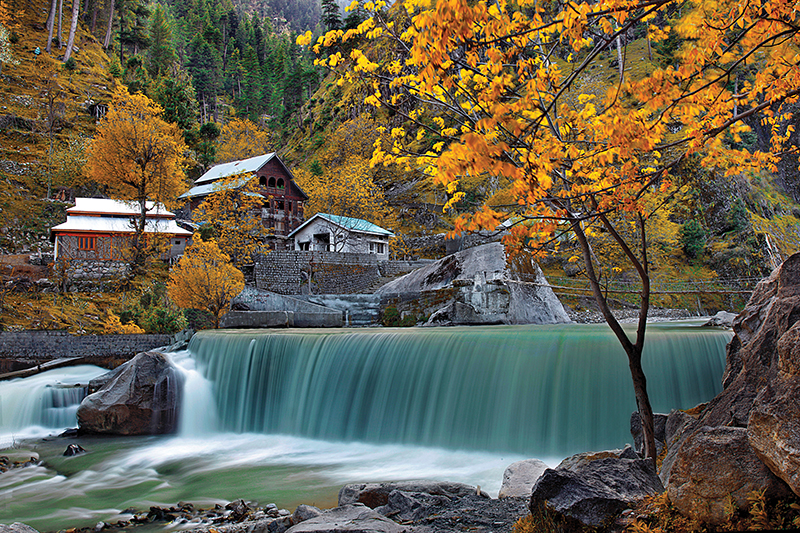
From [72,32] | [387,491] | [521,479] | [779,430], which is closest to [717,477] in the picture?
[779,430]

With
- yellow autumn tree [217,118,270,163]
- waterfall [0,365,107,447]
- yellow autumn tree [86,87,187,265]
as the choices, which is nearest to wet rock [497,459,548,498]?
waterfall [0,365,107,447]

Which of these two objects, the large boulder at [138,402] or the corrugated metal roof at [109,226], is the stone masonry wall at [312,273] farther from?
the large boulder at [138,402]

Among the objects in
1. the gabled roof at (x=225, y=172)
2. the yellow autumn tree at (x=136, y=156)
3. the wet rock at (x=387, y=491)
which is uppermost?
the gabled roof at (x=225, y=172)

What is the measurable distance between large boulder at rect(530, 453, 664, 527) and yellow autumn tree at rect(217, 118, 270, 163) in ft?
209

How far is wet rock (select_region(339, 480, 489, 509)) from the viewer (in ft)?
21.3

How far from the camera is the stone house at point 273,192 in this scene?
44.5m

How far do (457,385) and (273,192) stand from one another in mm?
37964

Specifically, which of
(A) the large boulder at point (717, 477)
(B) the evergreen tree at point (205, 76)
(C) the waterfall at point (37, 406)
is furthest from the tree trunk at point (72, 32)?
(A) the large boulder at point (717, 477)

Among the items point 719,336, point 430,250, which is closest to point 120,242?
point 430,250

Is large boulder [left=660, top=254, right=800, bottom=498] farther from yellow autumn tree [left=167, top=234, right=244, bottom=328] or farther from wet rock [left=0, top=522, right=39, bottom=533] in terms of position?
yellow autumn tree [left=167, top=234, right=244, bottom=328]

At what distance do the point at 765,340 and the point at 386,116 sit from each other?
5592 cm

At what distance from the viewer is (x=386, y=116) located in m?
57.1

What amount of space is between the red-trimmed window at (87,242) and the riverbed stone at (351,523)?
103ft

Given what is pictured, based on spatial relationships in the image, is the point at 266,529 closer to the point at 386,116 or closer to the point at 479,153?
the point at 479,153
